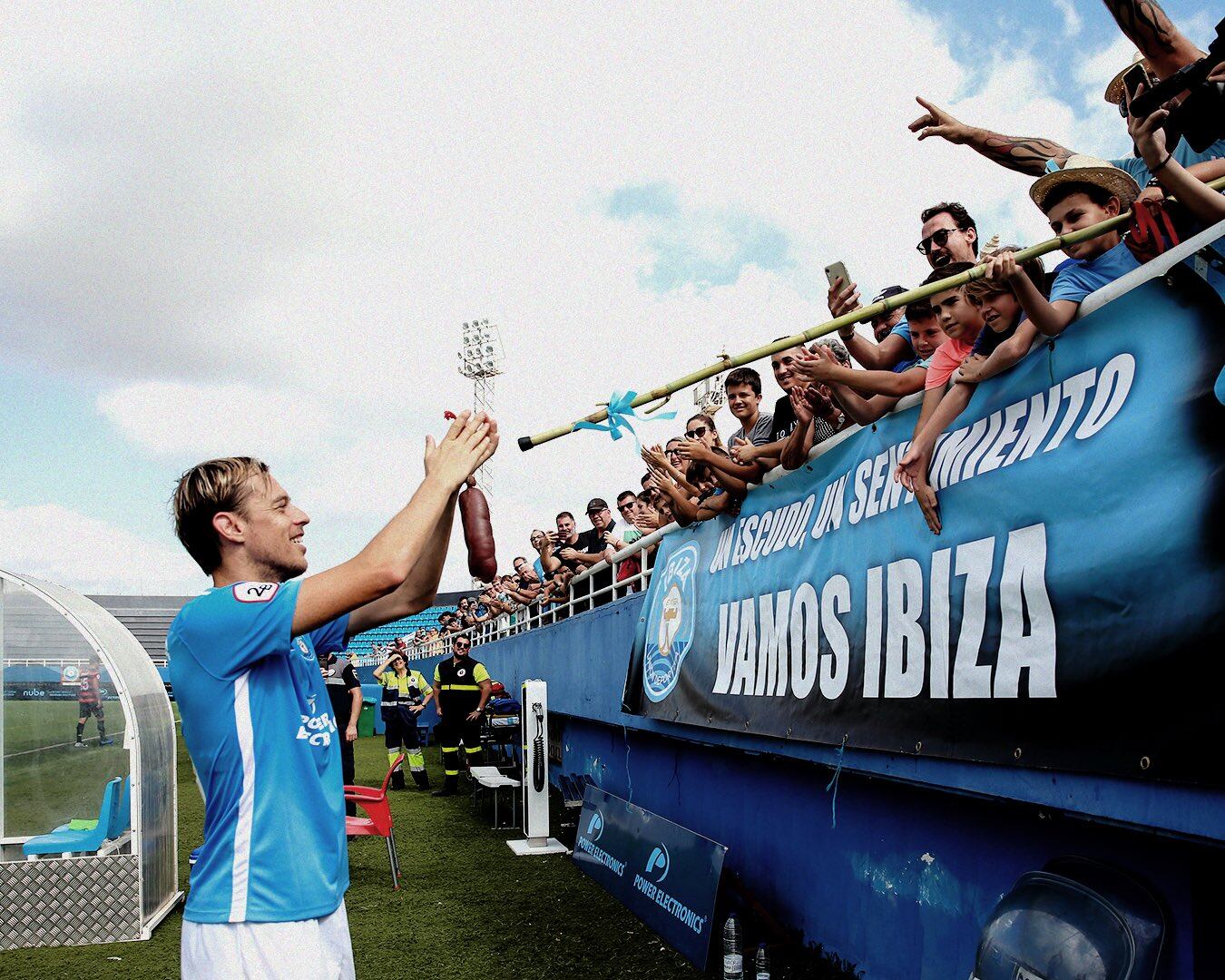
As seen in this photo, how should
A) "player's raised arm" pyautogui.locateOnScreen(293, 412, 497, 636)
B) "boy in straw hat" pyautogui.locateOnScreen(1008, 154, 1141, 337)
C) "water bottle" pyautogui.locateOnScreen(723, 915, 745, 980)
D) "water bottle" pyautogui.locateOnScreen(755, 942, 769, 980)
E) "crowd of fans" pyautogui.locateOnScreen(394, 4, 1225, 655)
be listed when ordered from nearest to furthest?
"player's raised arm" pyautogui.locateOnScreen(293, 412, 497, 636) → "crowd of fans" pyautogui.locateOnScreen(394, 4, 1225, 655) → "boy in straw hat" pyautogui.locateOnScreen(1008, 154, 1141, 337) → "water bottle" pyautogui.locateOnScreen(755, 942, 769, 980) → "water bottle" pyautogui.locateOnScreen(723, 915, 745, 980)

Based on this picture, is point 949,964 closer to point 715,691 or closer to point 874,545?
point 874,545

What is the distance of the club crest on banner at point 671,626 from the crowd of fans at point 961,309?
364 millimetres

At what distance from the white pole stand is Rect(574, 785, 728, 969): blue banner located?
1207 mm

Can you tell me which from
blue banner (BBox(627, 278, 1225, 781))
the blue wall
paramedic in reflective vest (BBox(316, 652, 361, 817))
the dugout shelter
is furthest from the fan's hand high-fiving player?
paramedic in reflective vest (BBox(316, 652, 361, 817))

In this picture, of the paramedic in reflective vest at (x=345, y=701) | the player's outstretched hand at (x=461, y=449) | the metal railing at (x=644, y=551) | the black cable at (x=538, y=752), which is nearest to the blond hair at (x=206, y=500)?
the player's outstretched hand at (x=461, y=449)

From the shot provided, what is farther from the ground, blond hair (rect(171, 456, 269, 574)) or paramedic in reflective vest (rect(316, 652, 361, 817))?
blond hair (rect(171, 456, 269, 574))

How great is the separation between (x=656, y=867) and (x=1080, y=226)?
15.6 feet

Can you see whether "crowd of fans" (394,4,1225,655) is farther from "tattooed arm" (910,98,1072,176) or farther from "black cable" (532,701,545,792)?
"black cable" (532,701,545,792)

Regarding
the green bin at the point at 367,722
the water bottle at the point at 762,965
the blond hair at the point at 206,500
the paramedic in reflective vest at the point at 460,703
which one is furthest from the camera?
the green bin at the point at 367,722

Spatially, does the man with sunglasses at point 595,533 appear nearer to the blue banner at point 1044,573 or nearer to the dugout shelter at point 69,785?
the dugout shelter at point 69,785

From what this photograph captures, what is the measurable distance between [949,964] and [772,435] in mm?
3251

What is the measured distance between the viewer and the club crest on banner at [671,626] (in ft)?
21.7

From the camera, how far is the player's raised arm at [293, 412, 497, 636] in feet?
7.48

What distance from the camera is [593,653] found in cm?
1006
